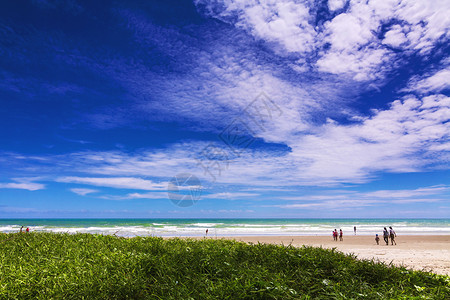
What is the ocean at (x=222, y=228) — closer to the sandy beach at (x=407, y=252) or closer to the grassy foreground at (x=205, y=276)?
the sandy beach at (x=407, y=252)

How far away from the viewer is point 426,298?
3324mm

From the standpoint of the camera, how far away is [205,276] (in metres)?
4.04

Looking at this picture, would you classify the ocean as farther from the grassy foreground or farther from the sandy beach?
the grassy foreground

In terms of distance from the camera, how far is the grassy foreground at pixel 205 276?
3.51 m

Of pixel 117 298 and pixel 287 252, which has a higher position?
pixel 287 252

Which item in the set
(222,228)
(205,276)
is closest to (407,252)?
(205,276)

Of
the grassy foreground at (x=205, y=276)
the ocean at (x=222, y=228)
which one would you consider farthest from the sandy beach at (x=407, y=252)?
the ocean at (x=222, y=228)

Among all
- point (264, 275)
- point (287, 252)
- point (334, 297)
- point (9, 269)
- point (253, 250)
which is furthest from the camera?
point (253, 250)

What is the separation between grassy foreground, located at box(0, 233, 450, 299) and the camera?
3514 mm

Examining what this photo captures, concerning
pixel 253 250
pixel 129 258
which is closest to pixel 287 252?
pixel 253 250

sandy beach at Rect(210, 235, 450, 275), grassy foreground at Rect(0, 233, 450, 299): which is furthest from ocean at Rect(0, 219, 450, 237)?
grassy foreground at Rect(0, 233, 450, 299)

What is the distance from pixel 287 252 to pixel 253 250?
77 centimetres

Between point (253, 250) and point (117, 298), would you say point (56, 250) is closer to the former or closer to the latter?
point (117, 298)

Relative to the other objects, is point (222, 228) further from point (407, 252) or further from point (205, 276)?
point (205, 276)
